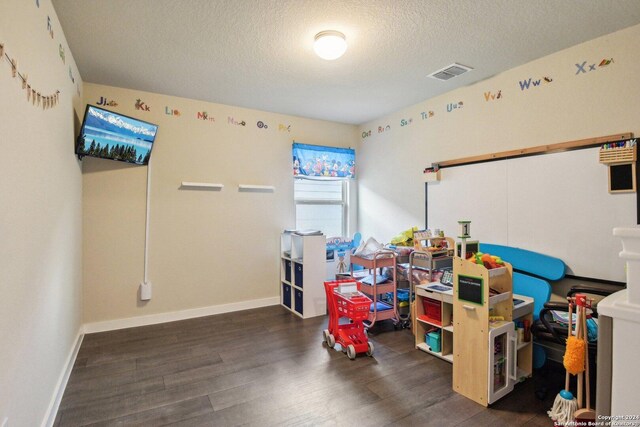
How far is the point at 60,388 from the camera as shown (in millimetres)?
2221

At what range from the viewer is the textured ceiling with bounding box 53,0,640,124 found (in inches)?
84.1

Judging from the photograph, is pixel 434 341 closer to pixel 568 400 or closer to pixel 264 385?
pixel 568 400

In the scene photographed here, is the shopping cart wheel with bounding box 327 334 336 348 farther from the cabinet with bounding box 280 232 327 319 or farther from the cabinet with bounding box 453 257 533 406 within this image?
the cabinet with bounding box 453 257 533 406

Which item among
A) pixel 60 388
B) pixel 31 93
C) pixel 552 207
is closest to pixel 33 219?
pixel 31 93

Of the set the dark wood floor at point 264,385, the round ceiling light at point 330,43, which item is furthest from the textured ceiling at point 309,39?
the dark wood floor at point 264,385

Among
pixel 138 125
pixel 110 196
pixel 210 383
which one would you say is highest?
pixel 138 125

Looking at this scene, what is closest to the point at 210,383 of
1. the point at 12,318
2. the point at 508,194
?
the point at 12,318

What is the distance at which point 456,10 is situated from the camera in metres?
2.16

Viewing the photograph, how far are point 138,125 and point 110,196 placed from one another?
84cm

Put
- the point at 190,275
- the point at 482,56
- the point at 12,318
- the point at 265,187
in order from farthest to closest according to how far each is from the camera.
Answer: the point at 265,187 → the point at 190,275 → the point at 482,56 → the point at 12,318

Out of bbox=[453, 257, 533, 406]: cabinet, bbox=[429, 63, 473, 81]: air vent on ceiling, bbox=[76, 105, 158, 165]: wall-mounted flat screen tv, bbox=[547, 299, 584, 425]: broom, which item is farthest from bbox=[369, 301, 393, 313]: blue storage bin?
bbox=[76, 105, 158, 165]: wall-mounted flat screen tv

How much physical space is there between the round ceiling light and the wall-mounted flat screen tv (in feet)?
6.60

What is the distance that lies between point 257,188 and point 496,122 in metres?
2.85

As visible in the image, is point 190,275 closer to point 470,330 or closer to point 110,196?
point 110,196
